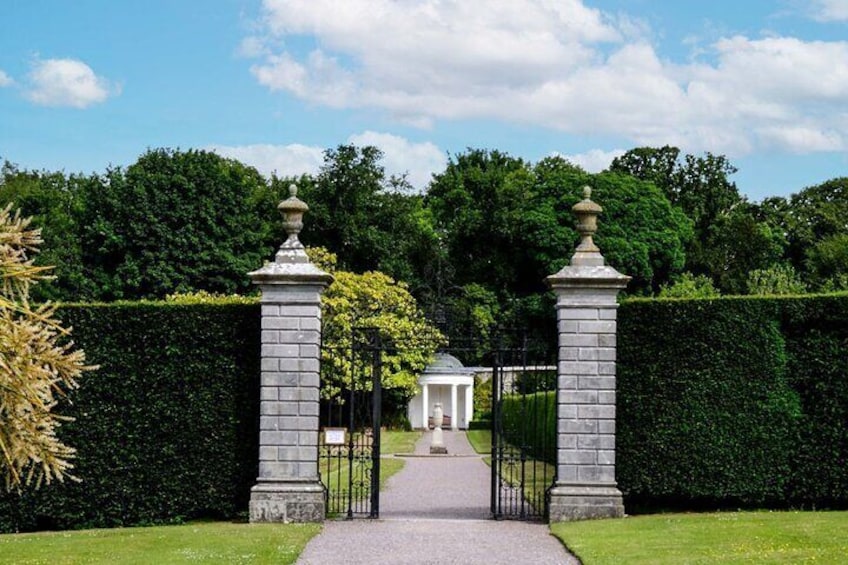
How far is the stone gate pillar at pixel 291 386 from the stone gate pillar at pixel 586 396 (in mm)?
3388

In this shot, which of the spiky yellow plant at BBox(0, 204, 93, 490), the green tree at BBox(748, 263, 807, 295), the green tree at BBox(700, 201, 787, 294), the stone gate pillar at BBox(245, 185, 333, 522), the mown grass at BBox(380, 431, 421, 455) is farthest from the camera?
the green tree at BBox(700, 201, 787, 294)

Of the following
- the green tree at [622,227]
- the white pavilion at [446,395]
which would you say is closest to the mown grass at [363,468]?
the white pavilion at [446,395]

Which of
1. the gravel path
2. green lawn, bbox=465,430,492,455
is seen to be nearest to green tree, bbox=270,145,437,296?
green lawn, bbox=465,430,492,455

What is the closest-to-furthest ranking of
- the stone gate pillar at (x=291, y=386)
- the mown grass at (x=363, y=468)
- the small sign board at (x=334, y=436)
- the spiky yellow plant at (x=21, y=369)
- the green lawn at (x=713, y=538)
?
the spiky yellow plant at (x=21, y=369)
the green lawn at (x=713, y=538)
the stone gate pillar at (x=291, y=386)
the small sign board at (x=334, y=436)
the mown grass at (x=363, y=468)

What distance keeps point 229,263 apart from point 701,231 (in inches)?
995

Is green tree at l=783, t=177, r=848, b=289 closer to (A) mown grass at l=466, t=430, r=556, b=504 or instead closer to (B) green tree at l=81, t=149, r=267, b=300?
(A) mown grass at l=466, t=430, r=556, b=504

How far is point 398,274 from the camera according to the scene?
5159 cm

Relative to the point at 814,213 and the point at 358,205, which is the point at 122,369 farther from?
the point at 814,213

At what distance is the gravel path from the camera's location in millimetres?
12859

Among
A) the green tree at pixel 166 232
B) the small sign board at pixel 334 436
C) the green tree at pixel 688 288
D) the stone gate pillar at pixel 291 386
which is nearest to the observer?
the stone gate pillar at pixel 291 386

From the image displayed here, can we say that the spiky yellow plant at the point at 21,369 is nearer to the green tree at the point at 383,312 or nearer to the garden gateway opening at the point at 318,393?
the garden gateway opening at the point at 318,393

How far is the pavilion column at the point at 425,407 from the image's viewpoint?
50.8 meters

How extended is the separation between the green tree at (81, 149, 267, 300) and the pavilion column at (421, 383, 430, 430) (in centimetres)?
1009

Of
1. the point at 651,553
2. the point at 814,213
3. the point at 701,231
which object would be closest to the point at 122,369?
the point at 651,553
